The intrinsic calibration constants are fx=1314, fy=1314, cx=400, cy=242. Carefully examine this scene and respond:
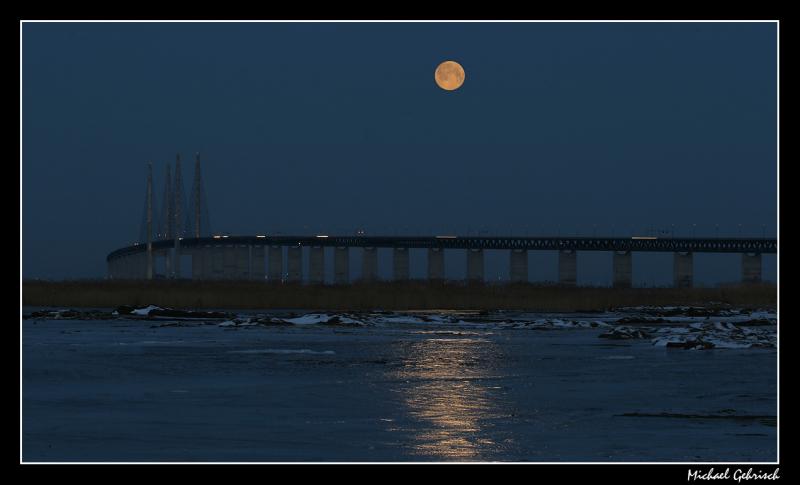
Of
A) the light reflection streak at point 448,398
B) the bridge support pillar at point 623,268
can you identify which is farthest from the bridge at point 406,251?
the light reflection streak at point 448,398

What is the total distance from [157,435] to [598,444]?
19.8ft

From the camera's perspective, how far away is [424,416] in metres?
20.3

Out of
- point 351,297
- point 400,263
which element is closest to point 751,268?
point 400,263

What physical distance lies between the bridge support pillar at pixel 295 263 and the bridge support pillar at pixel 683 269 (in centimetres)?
5095

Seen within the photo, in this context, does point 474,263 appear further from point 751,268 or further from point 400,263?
point 751,268

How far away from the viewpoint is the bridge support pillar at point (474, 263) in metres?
168

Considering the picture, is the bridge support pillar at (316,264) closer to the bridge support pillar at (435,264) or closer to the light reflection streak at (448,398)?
the bridge support pillar at (435,264)

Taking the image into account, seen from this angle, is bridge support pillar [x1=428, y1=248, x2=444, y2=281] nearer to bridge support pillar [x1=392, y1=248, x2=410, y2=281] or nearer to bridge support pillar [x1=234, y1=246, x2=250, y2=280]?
bridge support pillar [x1=392, y1=248, x2=410, y2=281]

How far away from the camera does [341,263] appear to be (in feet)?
586

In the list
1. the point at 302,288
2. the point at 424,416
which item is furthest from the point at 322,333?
the point at 302,288

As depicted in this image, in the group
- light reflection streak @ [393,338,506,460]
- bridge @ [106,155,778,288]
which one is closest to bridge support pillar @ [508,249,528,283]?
bridge @ [106,155,778,288]
